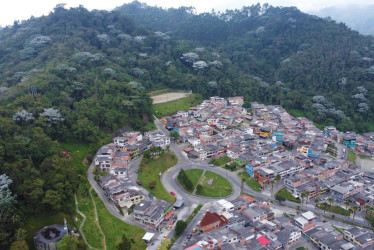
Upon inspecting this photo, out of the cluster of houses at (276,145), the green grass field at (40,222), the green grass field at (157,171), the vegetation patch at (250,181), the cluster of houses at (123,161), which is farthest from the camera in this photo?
the vegetation patch at (250,181)

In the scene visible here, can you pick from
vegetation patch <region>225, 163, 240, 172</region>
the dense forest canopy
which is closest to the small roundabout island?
vegetation patch <region>225, 163, 240, 172</region>

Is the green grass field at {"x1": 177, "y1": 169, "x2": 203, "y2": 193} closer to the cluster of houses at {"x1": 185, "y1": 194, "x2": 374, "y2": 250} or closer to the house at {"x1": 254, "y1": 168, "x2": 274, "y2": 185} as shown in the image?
the cluster of houses at {"x1": 185, "y1": 194, "x2": 374, "y2": 250}

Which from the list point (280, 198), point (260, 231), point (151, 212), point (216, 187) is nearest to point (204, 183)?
point (216, 187)

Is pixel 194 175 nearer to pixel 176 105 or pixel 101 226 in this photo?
pixel 101 226

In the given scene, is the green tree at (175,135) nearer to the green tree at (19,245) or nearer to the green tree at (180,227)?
the green tree at (180,227)

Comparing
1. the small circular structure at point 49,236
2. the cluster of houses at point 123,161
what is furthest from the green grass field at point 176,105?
the small circular structure at point 49,236

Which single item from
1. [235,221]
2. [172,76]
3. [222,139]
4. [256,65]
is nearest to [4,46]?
[172,76]
